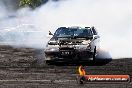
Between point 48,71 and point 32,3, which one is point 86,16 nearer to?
point 32,3

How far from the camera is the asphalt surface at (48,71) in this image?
11867 millimetres

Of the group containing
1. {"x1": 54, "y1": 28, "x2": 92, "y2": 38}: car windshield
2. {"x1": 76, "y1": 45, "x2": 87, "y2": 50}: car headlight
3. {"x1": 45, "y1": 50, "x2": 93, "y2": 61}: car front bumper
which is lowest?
{"x1": 45, "y1": 50, "x2": 93, "y2": 61}: car front bumper

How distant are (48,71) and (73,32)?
3429 millimetres

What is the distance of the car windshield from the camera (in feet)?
56.0

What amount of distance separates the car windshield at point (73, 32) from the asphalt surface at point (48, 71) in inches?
48.5

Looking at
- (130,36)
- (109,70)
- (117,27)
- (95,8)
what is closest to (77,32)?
(109,70)

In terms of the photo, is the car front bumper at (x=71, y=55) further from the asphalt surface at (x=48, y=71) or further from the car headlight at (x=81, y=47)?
the asphalt surface at (x=48, y=71)

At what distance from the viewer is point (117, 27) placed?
32719mm

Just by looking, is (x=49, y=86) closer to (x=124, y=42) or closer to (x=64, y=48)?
(x=64, y=48)

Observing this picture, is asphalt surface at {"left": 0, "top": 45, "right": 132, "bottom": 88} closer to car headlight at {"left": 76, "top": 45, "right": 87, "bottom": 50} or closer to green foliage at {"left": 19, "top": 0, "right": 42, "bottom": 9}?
car headlight at {"left": 76, "top": 45, "right": 87, "bottom": 50}

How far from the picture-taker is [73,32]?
1752cm

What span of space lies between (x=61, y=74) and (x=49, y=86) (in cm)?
227

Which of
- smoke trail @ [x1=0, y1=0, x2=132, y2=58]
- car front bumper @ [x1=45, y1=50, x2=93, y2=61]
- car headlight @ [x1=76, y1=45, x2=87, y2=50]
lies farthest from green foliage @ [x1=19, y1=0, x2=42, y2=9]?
car headlight @ [x1=76, y1=45, x2=87, y2=50]

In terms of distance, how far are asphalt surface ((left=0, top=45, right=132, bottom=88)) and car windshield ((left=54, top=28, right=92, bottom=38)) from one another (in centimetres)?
123
